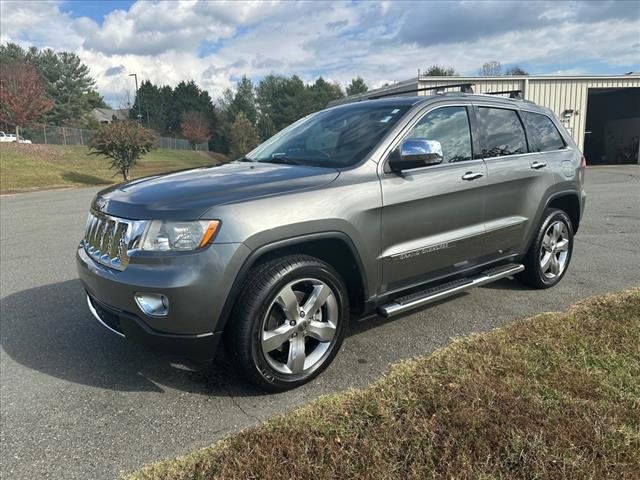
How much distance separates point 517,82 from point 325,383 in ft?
77.7

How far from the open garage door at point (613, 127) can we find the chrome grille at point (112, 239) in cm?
2951

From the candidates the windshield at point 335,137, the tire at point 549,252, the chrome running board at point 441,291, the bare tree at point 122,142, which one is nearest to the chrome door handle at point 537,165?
the tire at point 549,252

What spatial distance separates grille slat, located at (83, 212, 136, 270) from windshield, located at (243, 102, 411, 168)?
4.44 feet

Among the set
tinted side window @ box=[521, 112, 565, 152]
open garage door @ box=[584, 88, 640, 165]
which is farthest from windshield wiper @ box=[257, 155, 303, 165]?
open garage door @ box=[584, 88, 640, 165]

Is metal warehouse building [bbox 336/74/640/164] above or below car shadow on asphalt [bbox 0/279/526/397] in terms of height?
above

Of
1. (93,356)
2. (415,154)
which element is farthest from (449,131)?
(93,356)

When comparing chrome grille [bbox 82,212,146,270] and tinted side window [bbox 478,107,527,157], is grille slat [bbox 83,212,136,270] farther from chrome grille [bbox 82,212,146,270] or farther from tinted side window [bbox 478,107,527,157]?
tinted side window [bbox 478,107,527,157]

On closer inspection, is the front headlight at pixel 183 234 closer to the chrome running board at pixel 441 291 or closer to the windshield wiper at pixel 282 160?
the windshield wiper at pixel 282 160

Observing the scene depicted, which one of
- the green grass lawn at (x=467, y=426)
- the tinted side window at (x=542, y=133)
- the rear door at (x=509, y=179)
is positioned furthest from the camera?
the tinted side window at (x=542, y=133)

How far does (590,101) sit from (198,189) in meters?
33.5

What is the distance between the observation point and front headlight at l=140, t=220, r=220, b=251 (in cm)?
274

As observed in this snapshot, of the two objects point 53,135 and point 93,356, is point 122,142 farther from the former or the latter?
point 53,135

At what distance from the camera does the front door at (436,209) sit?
136 inches

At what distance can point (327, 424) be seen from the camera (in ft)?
8.61
